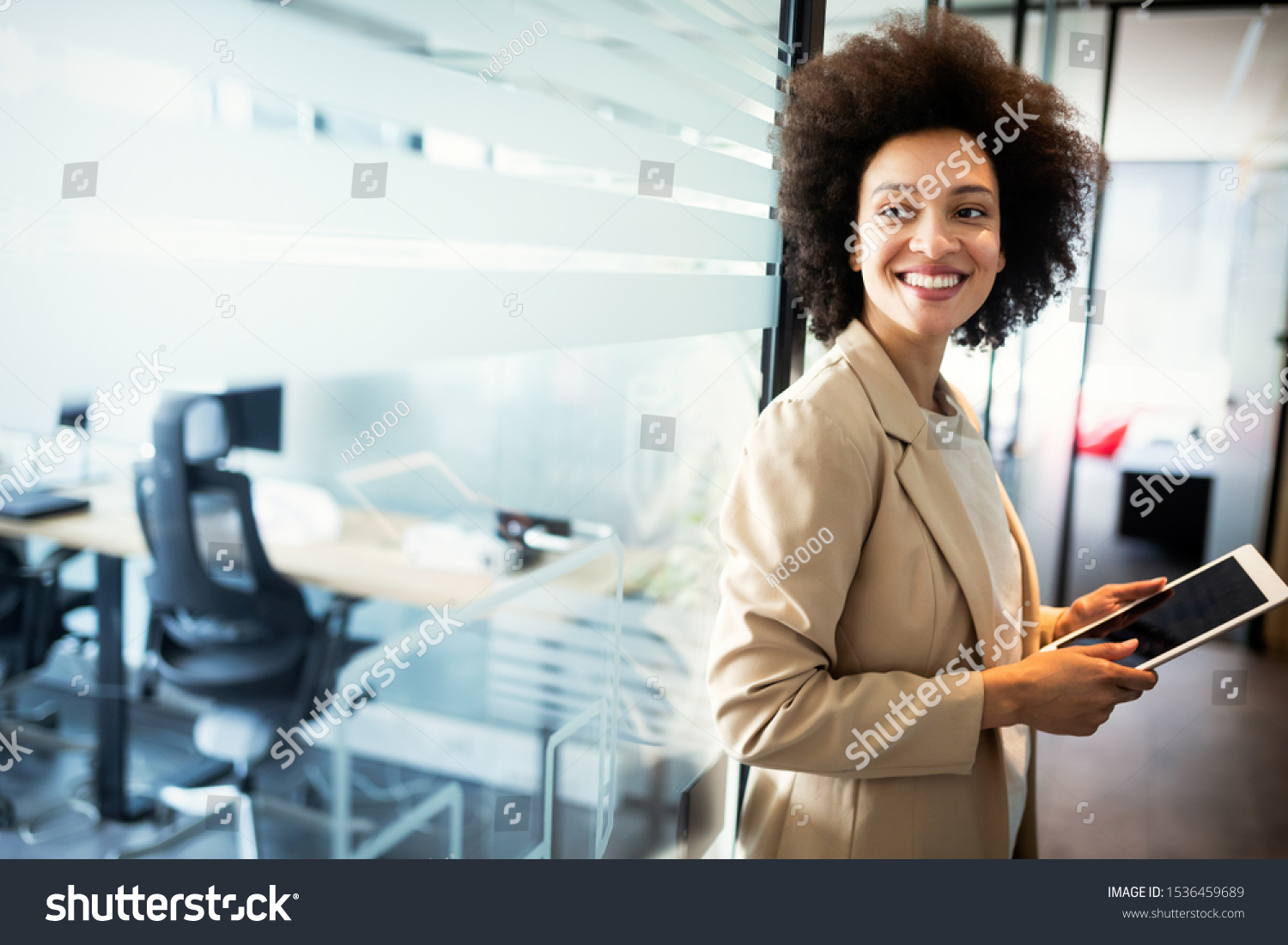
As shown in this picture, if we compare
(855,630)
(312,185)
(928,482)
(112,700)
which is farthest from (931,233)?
(112,700)

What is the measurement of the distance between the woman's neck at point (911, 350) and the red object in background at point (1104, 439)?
8.80ft

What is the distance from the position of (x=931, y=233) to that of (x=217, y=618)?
3.08 ft

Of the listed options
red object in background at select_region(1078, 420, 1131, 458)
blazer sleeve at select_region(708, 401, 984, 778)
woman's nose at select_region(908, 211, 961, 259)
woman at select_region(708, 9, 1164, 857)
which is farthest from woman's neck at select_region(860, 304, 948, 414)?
red object in background at select_region(1078, 420, 1131, 458)

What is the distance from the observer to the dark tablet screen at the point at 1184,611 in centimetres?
115

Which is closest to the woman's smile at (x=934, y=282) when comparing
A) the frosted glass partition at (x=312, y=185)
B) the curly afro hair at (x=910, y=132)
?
the curly afro hair at (x=910, y=132)

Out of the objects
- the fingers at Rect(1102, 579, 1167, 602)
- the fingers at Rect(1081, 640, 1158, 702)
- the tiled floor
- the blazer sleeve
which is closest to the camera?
the blazer sleeve

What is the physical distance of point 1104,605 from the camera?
55.1 inches

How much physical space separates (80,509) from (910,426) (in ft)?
2.92

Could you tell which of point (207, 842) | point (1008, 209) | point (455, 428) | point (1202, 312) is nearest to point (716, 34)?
point (1008, 209)

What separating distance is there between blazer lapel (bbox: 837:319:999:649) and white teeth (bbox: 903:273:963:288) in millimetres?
99

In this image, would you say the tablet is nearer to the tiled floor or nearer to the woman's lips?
the woman's lips

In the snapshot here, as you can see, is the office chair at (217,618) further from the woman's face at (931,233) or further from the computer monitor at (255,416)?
the woman's face at (931,233)

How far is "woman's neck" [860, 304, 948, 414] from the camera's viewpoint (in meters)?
1.24

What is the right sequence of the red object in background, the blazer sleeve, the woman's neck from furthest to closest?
1. the red object in background
2. the woman's neck
3. the blazer sleeve
